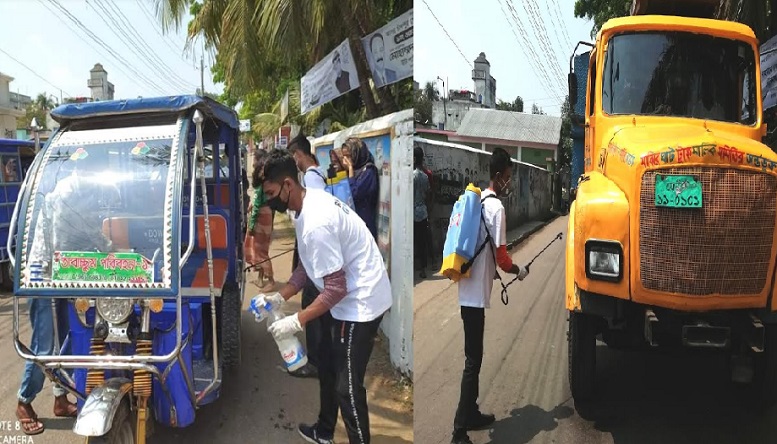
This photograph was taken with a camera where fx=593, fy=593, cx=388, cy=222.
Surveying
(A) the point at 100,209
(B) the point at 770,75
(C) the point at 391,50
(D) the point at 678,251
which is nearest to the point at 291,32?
(C) the point at 391,50

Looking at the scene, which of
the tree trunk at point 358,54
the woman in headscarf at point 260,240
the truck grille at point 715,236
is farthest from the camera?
the tree trunk at point 358,54

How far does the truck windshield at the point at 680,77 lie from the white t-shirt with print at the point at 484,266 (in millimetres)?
1615

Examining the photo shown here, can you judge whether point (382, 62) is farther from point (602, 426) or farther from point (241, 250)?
point (602, 426)

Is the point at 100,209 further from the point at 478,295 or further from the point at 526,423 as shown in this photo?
the point at 526,423

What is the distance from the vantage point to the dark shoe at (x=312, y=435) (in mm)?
3672

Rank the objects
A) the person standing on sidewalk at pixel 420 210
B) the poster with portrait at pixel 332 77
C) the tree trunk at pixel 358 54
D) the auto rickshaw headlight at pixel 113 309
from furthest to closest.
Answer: the poster with portrait at pixel 332 77
the tree trunk at pixel 358 54
the person standing on sidewalk at pixel 420 210
the auto rickshaw headlight at pixel 113 309

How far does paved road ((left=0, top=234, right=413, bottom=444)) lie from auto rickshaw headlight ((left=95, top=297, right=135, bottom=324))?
1.03m

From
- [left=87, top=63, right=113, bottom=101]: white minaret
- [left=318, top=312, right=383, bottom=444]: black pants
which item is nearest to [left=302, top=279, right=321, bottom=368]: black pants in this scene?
[left=318, top=312, right=383, bottom=444]: black pants

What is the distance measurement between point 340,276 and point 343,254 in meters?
0.20

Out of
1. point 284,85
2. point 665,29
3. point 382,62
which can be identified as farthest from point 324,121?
point 665,29

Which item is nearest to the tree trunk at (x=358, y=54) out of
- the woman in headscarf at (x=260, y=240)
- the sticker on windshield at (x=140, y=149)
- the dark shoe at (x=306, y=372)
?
the woman in headscarf at (x=260, y=240)

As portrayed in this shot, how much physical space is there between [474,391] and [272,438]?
4.64 feet

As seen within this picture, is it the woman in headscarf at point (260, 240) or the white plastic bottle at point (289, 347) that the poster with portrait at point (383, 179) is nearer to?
the white plastic bottle at point (289, 347)

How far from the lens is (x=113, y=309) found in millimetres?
3264
